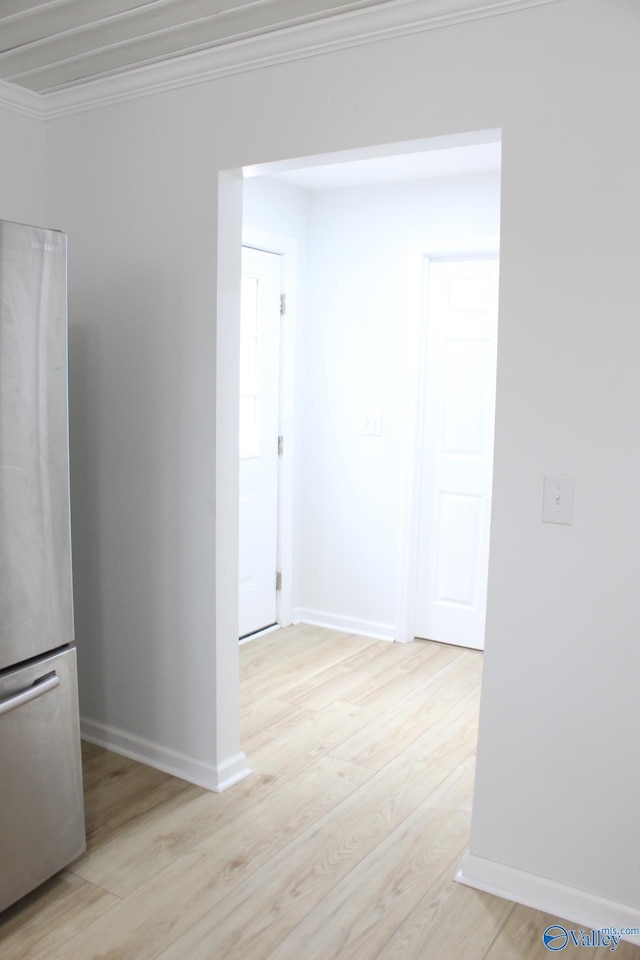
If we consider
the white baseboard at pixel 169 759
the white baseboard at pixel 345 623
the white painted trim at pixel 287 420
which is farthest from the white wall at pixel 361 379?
the white baseboard at pixel 169 759

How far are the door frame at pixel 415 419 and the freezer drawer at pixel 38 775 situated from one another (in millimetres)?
2253

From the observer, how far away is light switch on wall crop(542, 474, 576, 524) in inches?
79.1

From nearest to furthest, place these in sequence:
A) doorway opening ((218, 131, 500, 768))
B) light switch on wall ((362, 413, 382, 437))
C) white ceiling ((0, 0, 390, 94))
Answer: white ceiling ((0, 0, 390, 94)) → doorway opening ((218, 131, 500, 768)) → light switch on wall ((362, 413, 382, 437))

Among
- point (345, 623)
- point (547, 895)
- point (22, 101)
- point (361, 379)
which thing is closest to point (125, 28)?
point (22, 101)

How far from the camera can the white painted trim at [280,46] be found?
2.03m

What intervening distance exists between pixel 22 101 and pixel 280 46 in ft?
3.70

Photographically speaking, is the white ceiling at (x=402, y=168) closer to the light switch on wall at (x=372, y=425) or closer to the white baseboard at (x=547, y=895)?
the light switch on wall at (x=372, y=425)

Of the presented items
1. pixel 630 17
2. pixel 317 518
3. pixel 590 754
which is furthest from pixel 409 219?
pixel 590 754

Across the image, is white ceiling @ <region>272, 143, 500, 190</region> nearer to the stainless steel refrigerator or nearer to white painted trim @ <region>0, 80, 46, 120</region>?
white painted trim @ <region>0, 80, 46, 120</region>

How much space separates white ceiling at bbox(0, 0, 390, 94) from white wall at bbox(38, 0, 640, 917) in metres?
0.14

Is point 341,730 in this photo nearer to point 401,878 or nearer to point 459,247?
point 401,878

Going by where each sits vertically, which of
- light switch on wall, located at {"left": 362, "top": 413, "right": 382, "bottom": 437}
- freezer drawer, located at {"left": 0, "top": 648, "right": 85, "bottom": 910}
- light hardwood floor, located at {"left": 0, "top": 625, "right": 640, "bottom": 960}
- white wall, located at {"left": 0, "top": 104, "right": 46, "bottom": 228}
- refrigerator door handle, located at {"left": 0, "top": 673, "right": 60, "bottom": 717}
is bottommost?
light hardwood floor, located at {"left": 0, "top": 625, "right": 640, "bottom": 960}

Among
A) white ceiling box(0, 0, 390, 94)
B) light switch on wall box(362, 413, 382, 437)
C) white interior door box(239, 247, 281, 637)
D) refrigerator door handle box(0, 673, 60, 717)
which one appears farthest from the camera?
light switch on wall box(362, 413, 382, 437)

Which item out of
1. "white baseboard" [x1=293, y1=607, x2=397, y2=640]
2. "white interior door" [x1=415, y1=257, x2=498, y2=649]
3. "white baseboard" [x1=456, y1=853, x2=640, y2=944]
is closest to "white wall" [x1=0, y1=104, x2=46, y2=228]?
"white interior door" [x1=415, y1=257, x2=498, y2=649]
